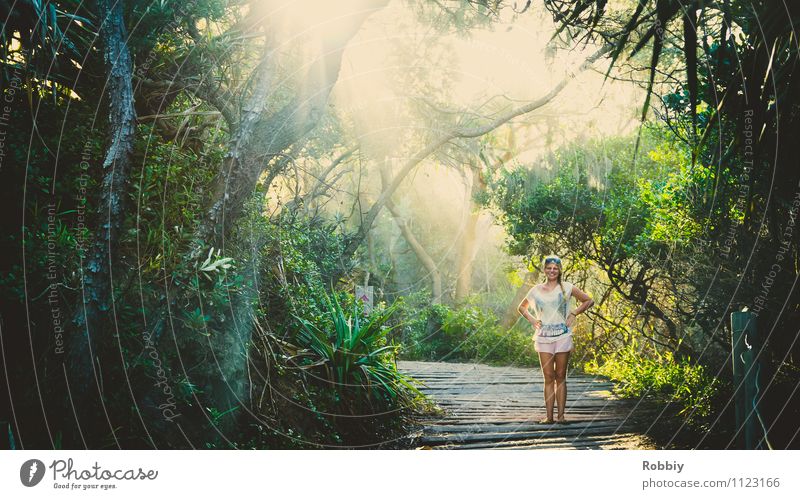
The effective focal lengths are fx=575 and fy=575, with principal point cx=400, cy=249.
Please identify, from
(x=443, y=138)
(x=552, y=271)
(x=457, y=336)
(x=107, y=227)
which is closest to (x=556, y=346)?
(x=552, y=271)

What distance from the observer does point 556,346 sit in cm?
323

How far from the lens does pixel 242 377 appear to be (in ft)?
9.87

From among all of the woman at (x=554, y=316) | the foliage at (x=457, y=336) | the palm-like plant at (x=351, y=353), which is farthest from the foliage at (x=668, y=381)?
the foliage at (x=457, y=336)

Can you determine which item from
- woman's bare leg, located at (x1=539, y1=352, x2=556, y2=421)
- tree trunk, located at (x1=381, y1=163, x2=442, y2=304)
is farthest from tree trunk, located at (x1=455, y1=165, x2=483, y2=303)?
woman's bare leg, located at (x1=539, y1=352, x2=556, y2=421)

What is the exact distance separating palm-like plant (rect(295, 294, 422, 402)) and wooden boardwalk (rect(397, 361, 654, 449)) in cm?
39

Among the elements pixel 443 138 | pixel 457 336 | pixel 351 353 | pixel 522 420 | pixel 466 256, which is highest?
pixel 443 138

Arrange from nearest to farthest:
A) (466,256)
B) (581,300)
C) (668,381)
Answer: (581,300) → (668,381) → (466,256)

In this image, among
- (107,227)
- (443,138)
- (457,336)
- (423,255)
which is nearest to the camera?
(107,227)

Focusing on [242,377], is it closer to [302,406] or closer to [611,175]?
[302,406]

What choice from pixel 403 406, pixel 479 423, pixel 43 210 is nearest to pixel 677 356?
pixel 479 423

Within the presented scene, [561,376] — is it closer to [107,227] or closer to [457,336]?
[107,227]

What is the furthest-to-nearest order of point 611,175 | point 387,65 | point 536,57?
point 387,65
point 611,175
point 536,57

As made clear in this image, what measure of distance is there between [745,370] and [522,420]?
4.57ft

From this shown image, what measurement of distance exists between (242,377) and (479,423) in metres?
1.50
